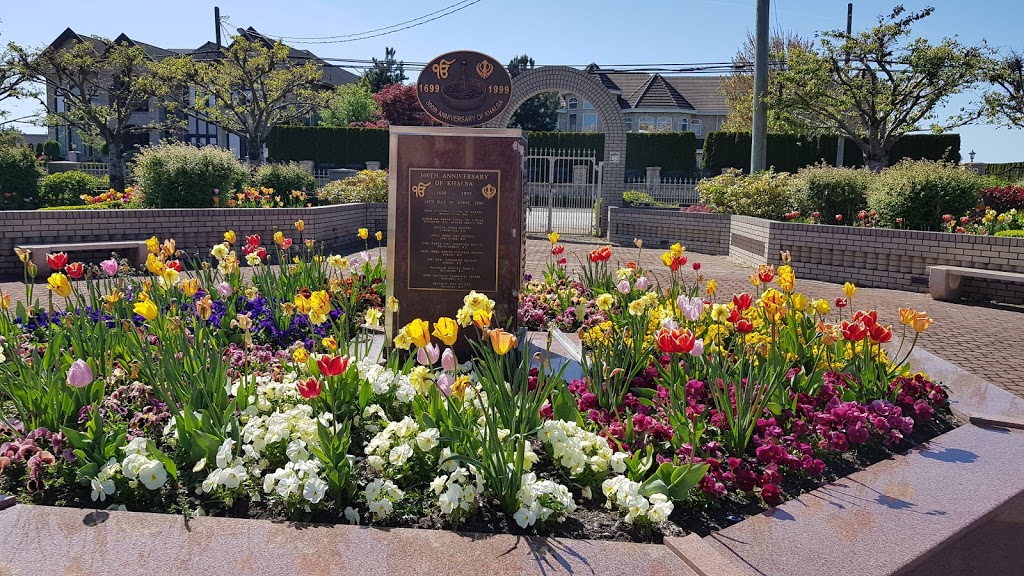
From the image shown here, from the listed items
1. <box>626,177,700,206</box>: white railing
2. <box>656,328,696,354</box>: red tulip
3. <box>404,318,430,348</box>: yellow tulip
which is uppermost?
<box>626,177,700,206</box>: white railing

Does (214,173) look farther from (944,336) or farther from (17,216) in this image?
(944,336)

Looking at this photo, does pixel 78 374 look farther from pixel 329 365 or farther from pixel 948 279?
pixel 948 279

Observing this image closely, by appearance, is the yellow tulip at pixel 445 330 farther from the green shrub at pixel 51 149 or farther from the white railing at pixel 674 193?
the green shrub at pixel 51 149

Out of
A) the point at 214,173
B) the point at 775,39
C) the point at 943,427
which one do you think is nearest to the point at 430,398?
the point at 943,427

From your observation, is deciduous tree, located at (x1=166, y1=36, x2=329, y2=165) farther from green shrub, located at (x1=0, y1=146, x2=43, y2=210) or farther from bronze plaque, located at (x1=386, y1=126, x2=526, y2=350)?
bronze plaque, located at (x1=386, y1=126, x2=526, y2=350)

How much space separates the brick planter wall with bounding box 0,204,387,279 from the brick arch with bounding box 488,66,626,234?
715 cm

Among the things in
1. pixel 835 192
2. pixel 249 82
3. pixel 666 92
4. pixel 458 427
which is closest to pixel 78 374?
pixel 458 427

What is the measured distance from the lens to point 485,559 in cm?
278

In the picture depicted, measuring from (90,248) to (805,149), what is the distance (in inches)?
1101

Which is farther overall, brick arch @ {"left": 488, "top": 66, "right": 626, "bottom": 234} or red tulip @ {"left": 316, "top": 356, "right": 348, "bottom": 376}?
brick arch @ {"left": 488, "top": 66, "right": 626, "bottom": 234}

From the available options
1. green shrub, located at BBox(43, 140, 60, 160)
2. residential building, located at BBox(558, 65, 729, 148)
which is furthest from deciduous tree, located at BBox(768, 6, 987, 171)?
green shrub, located at BBox(43, 140, 60, 160)

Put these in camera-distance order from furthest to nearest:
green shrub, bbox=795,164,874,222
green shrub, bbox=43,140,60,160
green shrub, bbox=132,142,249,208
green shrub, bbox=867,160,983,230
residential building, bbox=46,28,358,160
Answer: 1. residential building, bbox=46,28,358,160
2. green shrub, bbox=43,140,60,160
3. green shrub, bbox=795,164,874,222
4. green shrub, bbox=132,142,249,208
5. green shrub, bbox=867,160,983,230

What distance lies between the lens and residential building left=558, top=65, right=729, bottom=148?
2114 inches

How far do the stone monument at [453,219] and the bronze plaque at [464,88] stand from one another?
12.8 inches
